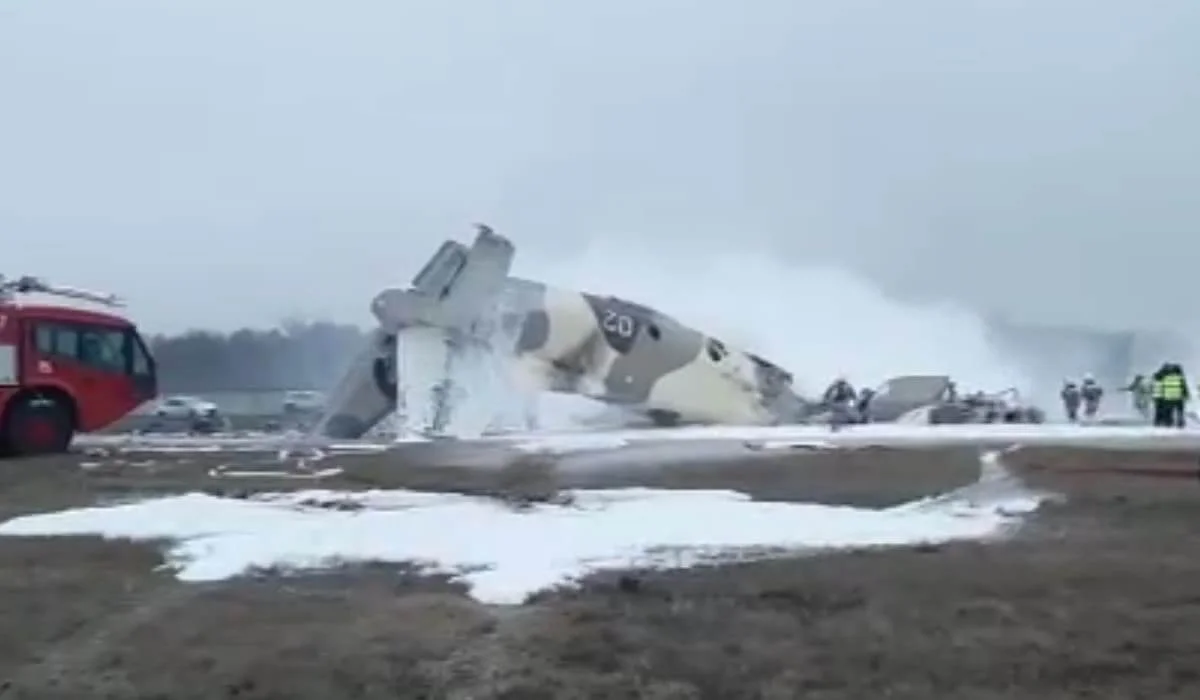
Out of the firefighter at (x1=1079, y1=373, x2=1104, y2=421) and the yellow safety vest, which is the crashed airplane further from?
the firefighter at (x1=1079, y1=373, x2=1104, y2=421)

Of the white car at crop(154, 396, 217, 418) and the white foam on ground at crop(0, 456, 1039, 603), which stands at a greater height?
the white car at crop(154, 396, 217, 418)

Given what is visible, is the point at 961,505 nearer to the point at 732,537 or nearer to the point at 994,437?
the point at 732,537

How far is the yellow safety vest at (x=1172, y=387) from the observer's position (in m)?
33.8

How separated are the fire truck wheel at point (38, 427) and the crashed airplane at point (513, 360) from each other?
6.87 m

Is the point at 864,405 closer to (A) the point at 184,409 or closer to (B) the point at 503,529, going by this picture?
(A) the point at 184,409

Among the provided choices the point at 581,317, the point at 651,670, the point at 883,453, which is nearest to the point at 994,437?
the point at 883,453

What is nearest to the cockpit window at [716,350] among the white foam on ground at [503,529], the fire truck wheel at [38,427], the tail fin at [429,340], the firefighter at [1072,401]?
the tail fin at [429,340]

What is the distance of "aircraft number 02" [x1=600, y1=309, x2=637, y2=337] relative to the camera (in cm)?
3331

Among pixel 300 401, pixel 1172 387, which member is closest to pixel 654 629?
pixel 1172 387

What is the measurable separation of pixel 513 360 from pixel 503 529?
21068 millimetres

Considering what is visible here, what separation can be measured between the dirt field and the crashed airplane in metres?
18.7

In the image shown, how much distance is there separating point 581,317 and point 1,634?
25.4 meters

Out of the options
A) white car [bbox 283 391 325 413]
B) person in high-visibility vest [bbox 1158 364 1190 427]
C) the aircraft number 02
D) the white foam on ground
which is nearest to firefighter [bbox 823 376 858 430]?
the aircraft number 02

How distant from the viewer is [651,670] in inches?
261
